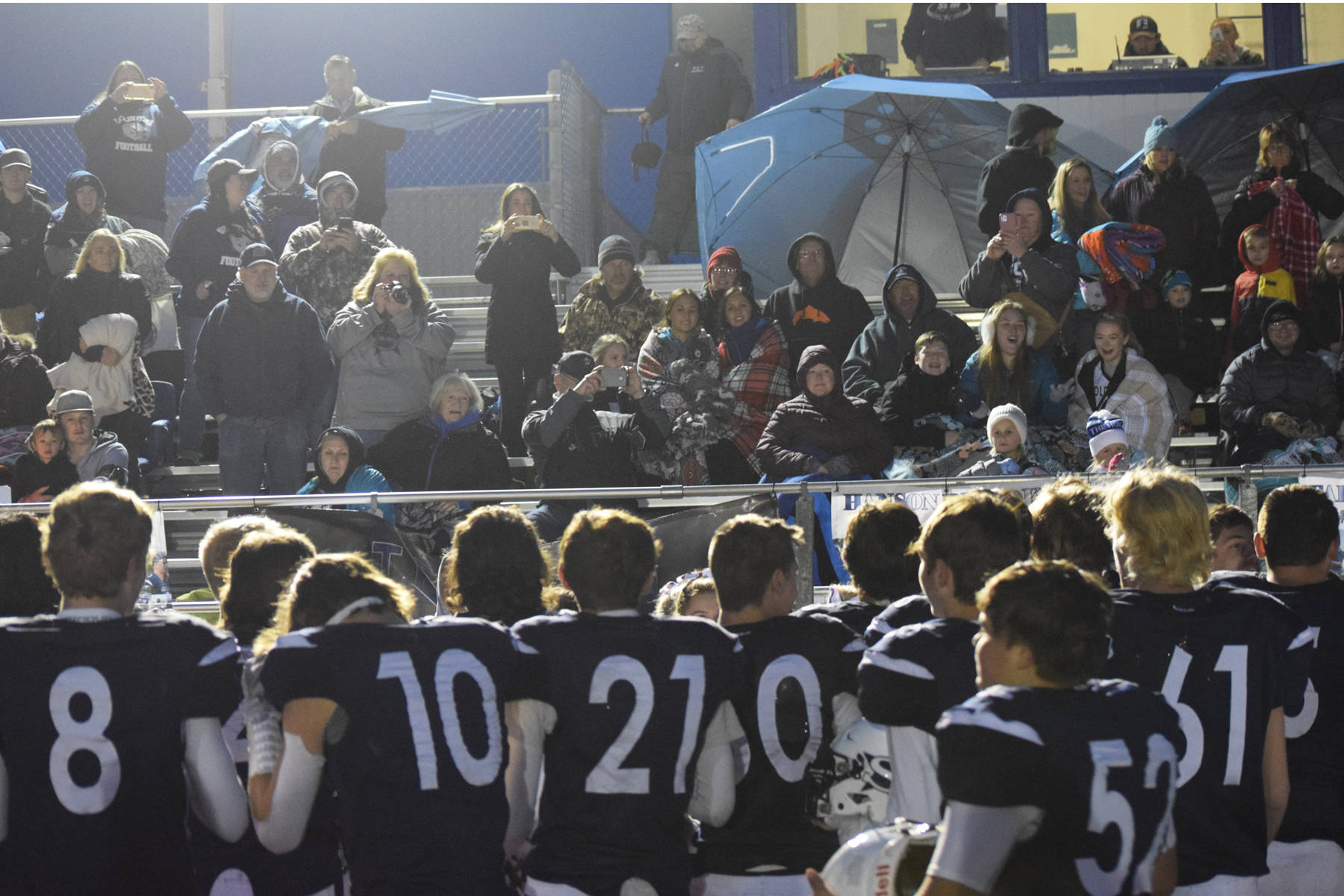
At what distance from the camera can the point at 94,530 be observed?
134 inches

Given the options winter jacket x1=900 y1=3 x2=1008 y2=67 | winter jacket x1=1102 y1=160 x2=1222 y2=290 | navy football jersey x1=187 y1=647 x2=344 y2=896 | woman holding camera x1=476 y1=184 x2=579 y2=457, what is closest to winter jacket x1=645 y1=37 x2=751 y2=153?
winter jacket x1=900 y1=3 x2=1008 y2=67

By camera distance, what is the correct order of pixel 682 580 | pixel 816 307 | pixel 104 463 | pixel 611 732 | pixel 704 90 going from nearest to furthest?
pixel 611 732 → pixel 682 580 → pixel 104 463 → pixel 816 307 → pixel 704 90

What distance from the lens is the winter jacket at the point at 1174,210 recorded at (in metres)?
9.73

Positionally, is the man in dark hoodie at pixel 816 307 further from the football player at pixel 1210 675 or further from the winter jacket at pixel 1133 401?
the football player at pixel 1210 675

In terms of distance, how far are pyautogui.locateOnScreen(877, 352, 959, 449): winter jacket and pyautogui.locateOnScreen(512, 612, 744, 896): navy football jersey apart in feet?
15.2

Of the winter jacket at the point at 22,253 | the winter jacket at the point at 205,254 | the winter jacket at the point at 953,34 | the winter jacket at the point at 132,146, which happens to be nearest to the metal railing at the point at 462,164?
the winter jacket at the point at 132,146

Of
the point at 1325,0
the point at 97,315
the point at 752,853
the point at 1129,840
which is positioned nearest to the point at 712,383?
the point at 97,315

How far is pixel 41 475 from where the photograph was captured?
25.4ft

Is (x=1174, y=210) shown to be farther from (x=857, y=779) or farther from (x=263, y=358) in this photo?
(x=857, y=779)

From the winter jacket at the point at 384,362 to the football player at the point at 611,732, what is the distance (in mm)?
4948

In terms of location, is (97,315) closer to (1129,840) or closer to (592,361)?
(592,361)

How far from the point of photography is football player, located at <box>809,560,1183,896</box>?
265 centimetres

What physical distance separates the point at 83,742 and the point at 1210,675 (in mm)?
2779

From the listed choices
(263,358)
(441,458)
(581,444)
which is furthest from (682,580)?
(263,358)
